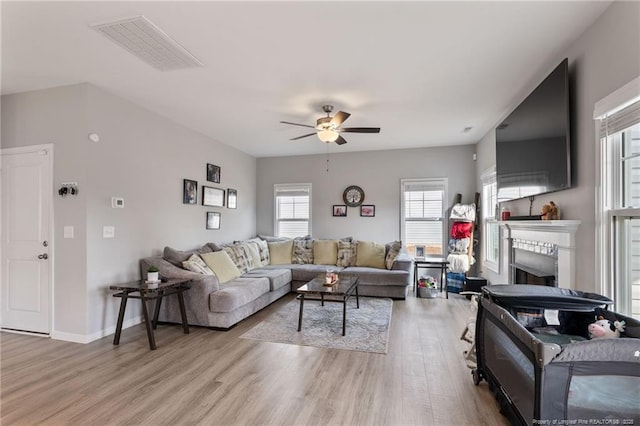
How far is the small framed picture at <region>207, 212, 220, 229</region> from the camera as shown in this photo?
5.18 metres

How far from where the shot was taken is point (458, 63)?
2.76m

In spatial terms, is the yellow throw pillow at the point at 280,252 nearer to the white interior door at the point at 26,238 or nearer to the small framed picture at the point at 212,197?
the small framed picture at the point at 212,197

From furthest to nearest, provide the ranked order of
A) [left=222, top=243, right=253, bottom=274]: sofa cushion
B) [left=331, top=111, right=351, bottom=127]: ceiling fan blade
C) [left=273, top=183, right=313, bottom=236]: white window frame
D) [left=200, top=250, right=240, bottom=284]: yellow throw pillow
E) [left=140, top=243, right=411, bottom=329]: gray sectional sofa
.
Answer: [left=273, top=183, right=313, bottom=236]: white window frame
[left=222, top=243, right=253, bottom=274]: sofa cushion
[left=200, top=250, right=240, bottom=284]: yellow throw pillow
[left=140, top=243, right=411, bottom=329]: gray sectional sofa
[left=331, top=111, right=351, bottom=127]: ceiling fan blade

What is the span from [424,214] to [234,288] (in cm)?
391

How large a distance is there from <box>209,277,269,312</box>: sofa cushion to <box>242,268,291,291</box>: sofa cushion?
0.29 metres

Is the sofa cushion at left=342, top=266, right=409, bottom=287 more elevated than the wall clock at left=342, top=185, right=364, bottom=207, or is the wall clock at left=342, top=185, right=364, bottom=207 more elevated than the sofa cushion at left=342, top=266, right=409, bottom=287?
the wall clock at left=342, top=185, right=364, bottom=207

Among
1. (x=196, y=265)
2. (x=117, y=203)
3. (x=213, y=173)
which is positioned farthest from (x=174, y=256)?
(x=213, y=173)

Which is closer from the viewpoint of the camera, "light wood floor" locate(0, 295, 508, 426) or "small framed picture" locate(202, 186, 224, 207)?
"light wood floor" locate(0, 295, 508, 426)

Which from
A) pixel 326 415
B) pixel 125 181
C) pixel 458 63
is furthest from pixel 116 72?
pixel 326 415

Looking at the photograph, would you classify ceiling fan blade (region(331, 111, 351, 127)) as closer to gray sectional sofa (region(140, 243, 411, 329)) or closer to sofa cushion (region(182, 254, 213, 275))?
gray sectional sofa (region(140, 243, 411, 329))

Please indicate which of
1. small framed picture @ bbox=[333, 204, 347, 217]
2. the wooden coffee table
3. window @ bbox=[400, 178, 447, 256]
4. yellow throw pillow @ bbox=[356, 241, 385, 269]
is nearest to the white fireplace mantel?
the wooden coffee table

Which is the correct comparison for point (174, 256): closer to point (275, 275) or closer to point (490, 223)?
Result: point (275, 275)

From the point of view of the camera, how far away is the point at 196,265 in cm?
385

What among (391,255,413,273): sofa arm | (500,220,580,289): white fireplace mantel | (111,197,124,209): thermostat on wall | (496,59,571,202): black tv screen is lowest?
(391,255,413,273): sofa arm
